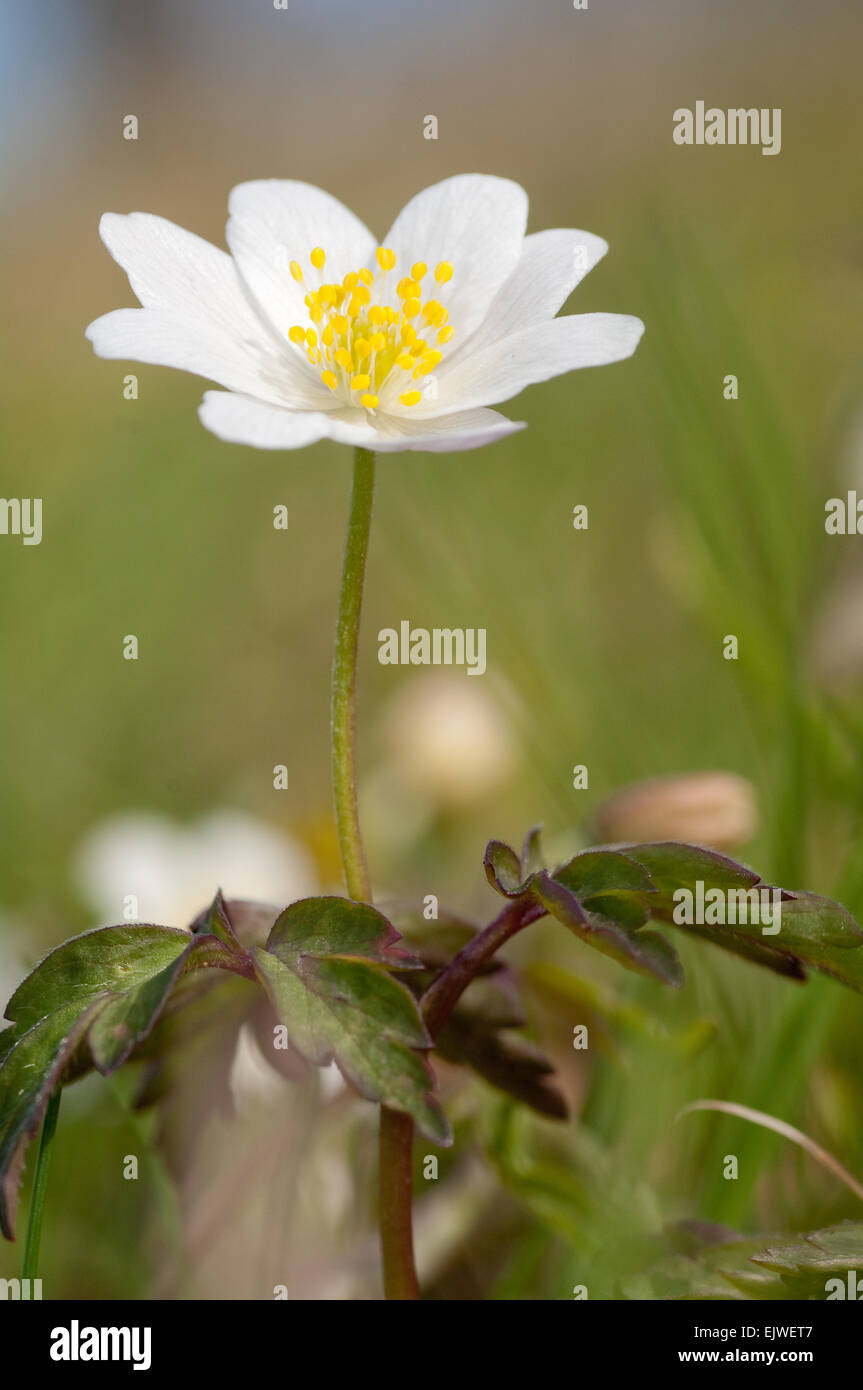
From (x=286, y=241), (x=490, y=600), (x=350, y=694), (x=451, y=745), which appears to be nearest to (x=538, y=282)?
(x=286, y=241)

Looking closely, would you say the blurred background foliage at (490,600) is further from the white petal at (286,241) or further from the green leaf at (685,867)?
the white petal at (286,241)

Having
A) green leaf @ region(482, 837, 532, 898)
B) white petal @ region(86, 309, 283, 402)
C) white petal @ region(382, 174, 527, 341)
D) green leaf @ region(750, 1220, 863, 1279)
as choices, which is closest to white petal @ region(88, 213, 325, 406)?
white petal @ region(86, 309, 283, 402)

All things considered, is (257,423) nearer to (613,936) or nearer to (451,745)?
(613,936)

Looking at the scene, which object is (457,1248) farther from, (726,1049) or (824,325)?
(824,325)

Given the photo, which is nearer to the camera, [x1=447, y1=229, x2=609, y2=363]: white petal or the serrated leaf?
the serrated leaf

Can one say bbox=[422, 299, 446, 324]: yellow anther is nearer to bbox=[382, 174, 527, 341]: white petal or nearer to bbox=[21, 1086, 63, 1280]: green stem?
bbox=[382, 174, 527, 341]: white petal

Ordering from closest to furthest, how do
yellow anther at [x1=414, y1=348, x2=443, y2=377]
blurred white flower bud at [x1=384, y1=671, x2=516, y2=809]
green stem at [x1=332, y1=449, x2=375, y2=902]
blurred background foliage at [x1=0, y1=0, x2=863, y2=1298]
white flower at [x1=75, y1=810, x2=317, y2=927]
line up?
green stem at [x1=332, y1=449, x2=375, y2=902], yellow anther at [x1=414, y1=348, x2=443, y2=377], blurred background foliage at [x1=0, y1=0, x2=863, y2=1298], white flower at [x1=75, y1=810, x2=317, y2=927], blurred white flower bud at [x1=384, y1=671, x2=516, y2=809]
